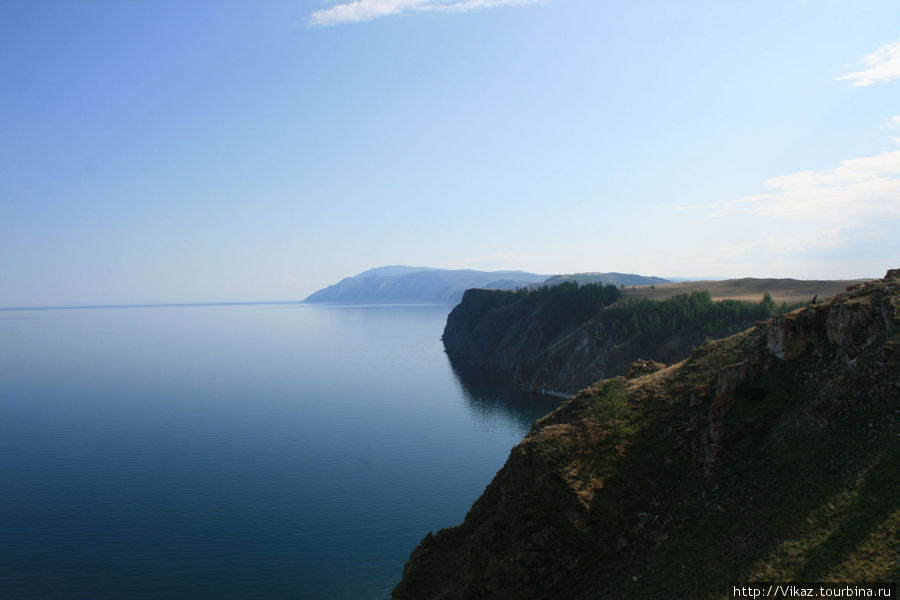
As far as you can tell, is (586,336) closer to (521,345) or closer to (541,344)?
(541,344)

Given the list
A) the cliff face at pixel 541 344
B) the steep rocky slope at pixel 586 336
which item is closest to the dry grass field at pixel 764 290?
the steep rocky slope at pixel 586 336

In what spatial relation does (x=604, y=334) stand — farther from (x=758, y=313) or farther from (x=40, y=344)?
(x=40, y=344)

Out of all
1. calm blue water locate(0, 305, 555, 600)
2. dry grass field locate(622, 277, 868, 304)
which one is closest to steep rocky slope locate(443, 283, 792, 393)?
calm blue water locate(0, 305, 555, 600)

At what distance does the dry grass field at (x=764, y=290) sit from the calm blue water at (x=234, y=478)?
67.2 metres

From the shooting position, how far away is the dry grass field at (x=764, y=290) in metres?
119

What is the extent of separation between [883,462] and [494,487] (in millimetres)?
19991

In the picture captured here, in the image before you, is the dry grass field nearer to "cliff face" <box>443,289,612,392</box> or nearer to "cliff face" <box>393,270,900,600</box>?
"cliff face" <box>443,289,612,392</box>

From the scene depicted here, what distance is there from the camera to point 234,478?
54219 mm

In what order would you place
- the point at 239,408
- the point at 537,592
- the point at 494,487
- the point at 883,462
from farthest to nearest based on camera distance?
the point at 239,408 → the point at 494,487 → the point at 537,592 → the point at 883,462

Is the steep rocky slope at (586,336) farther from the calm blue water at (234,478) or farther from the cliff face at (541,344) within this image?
the calm blue water at (234,478)

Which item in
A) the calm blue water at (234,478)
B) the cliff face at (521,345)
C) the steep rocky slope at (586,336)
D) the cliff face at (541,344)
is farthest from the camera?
the cliff face at (521,345)

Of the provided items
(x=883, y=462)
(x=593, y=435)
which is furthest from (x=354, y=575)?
(x=883, y=462)

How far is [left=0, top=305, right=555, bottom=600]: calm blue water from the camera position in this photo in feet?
123

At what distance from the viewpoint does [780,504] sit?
74.0ft
